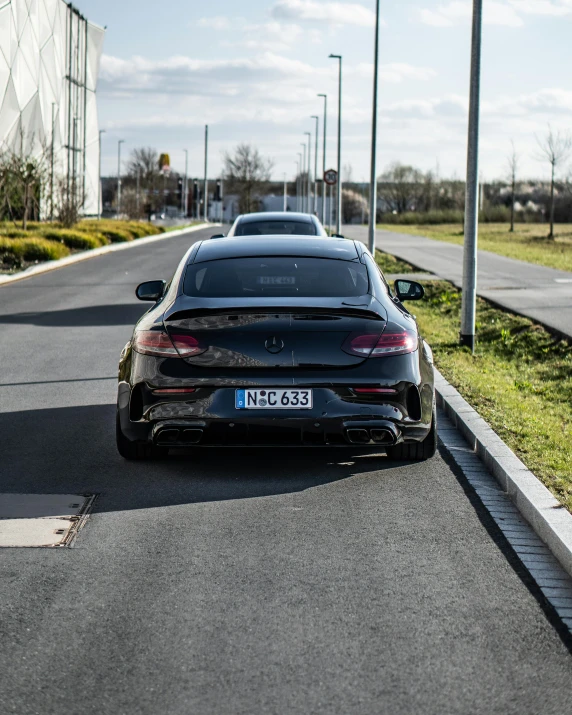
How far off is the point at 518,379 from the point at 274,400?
211 inches

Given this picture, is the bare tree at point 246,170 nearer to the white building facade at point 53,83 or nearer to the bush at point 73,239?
the white building facade at point 53,83

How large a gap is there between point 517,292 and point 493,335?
646cm

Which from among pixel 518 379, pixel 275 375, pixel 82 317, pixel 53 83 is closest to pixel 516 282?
pixel 82 317

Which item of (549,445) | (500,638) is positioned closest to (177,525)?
(500,638)

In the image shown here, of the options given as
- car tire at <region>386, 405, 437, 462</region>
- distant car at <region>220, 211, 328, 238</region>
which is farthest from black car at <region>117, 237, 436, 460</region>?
distant car at <region>220, 211, 328, 238</region>

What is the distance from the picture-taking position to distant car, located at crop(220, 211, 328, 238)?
16875 millimetres

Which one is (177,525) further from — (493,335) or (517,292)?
(517,292)

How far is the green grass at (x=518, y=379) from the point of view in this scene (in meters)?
7.47

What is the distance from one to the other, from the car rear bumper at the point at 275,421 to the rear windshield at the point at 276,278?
0.78m

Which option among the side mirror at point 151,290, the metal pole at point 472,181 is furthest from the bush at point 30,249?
the side mirror at point 151,290

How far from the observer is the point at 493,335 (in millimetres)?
15820

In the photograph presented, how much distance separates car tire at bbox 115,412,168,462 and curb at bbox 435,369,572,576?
6.92ft

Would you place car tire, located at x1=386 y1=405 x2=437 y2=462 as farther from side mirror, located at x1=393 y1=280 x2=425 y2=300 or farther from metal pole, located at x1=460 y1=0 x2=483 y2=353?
metal pole, located at x1=460 y1=0 x2=483 y2=353

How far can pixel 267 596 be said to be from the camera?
15.8 feet
